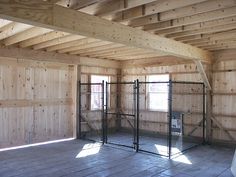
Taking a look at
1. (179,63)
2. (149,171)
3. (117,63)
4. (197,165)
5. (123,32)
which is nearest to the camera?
(123,32)

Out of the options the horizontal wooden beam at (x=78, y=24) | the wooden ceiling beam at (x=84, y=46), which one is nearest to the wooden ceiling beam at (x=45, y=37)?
the wooden ceiling beam at (x=84, y=46)

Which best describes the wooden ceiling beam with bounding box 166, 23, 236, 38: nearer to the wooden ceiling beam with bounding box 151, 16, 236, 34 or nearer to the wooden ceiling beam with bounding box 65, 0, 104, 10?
the wooden ceiling beam with bounding box 151, 16, 236, 34

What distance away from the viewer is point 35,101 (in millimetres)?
6672

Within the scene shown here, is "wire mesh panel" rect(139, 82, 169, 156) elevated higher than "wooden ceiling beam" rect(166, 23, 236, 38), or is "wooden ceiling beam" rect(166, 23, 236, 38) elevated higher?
"wooden ceiling beam" rect(166, 23, 236, 38)

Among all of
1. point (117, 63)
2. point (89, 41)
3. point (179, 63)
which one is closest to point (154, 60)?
point (179, 63)

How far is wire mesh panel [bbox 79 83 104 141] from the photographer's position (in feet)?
25.4

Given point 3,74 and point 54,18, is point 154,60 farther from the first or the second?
point 54,18

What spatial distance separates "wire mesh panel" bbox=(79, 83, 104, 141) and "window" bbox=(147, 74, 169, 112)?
1.61 m

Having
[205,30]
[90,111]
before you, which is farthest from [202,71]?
[90,111]

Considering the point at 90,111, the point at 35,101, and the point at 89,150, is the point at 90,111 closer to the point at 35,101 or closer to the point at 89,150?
the point at 35,101

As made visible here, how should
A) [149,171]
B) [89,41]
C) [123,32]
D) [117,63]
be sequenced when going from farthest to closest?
[117,63]
[89,41]
[149,171]
[123,32]

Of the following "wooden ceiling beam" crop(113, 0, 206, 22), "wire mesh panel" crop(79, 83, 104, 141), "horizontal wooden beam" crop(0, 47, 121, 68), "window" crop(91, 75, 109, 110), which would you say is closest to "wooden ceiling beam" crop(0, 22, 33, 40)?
"horizontal wooden beam" crop(0, 47, 121, 68)

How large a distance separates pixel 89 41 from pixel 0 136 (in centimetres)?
315

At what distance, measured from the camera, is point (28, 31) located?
4754 millimetres
